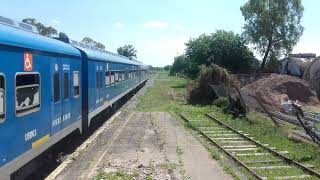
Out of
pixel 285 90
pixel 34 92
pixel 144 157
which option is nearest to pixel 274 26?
pixel 285 90

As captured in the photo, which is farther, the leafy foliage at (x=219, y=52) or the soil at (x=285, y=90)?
the leafy foliage at (x=219, y=52)

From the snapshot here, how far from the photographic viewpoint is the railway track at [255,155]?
11914 millimetres

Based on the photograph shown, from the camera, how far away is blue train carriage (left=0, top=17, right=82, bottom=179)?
7.96 metres

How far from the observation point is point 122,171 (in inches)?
479

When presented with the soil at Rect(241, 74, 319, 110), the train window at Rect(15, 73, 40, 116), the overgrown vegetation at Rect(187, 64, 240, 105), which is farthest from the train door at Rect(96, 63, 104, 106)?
A: the overgrown vegetation at Rect(187, 64, 240, 105)

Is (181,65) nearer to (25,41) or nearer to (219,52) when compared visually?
(219,52)

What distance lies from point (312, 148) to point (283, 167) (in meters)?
2.49

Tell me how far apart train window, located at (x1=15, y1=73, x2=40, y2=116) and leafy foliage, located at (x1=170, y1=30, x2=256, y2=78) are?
46294 millimetres

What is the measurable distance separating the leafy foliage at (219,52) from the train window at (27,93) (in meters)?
46.3

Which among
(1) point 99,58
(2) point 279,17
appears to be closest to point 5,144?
(1) point 99,58

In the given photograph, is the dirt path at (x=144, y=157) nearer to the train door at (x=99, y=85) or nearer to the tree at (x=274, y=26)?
the train door at (x=99, y=85)

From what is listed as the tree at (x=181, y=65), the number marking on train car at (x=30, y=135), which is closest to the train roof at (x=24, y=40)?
the number marking on train car at (x=30, y=135)

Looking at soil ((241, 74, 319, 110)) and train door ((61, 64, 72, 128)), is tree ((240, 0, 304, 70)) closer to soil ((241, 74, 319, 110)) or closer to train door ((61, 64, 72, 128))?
soil ((241, 74, 319, 110))

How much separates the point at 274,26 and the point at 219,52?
1192 cm
